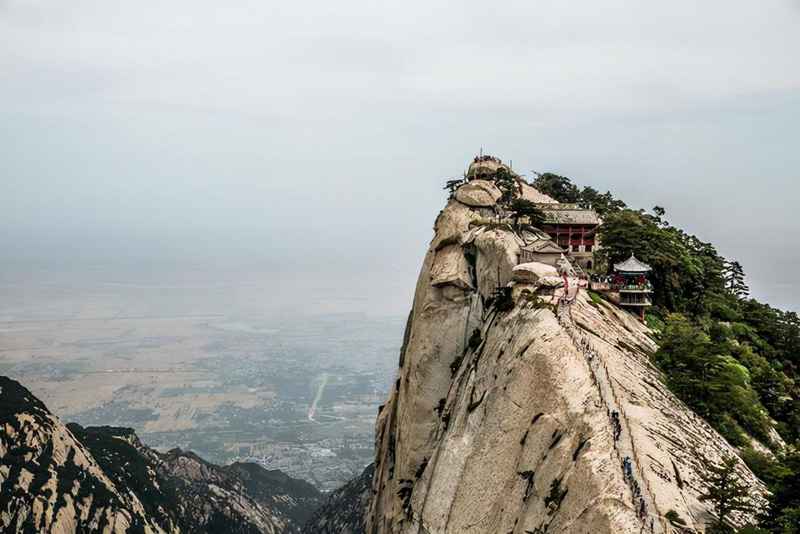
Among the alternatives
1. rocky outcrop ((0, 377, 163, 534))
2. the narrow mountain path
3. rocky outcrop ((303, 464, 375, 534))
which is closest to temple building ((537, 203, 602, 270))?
the narrow mountain path

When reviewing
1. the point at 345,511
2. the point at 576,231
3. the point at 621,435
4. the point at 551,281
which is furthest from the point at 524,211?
the point at 345,511

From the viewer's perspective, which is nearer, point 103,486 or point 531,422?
point 531,422

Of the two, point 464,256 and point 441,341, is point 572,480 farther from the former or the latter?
point 464,256

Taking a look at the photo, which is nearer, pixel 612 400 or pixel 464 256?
pixel 612 400

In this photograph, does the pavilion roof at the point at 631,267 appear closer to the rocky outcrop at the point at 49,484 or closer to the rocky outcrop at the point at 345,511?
the rocky outcrop at the point at 345,511

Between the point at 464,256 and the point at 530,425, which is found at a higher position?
the point at 464,256

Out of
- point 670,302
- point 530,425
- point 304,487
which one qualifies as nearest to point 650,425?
point 530,425

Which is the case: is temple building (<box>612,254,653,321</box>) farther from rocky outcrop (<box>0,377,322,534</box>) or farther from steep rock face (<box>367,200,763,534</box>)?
rocky outcrop (<box>0,377,322,534</box>)

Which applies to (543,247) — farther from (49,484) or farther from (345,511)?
(345,511)
